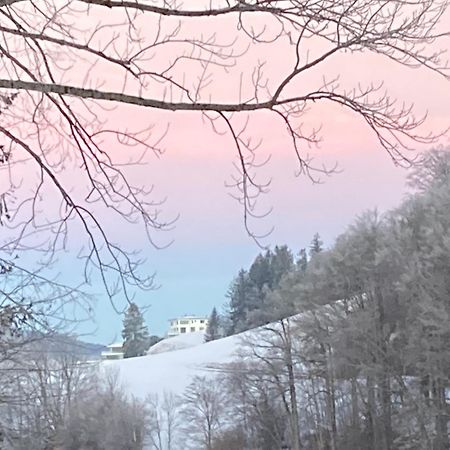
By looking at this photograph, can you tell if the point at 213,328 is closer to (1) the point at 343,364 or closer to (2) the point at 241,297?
(2) the point at 241,297

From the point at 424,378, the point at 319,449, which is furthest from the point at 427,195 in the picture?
the point at 319,449

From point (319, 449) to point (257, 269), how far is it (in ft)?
41.9

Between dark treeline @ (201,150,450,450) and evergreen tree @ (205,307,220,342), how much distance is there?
20.9m

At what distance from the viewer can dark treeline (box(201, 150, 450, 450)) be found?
16375 millimetres

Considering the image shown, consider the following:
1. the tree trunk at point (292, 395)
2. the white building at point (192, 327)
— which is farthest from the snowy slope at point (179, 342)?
the tree trunk at point (292, 395)

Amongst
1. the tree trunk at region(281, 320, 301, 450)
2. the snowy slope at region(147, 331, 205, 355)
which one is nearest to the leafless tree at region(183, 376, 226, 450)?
the tree trunk at region(281, 320, 301, 450)

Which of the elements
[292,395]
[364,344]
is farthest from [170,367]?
[364,344]

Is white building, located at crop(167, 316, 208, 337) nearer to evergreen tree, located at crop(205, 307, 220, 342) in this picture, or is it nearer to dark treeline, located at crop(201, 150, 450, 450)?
evergreen tree, located at crop(205, 307, 220, 342)

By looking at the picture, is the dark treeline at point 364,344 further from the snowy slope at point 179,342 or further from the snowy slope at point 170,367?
the snowy slope at point 179,342

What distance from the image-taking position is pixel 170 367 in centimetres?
3669

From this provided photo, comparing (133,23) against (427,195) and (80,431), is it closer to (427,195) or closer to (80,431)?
(427,195)

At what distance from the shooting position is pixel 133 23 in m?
2.99

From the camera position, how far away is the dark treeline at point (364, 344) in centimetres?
1638

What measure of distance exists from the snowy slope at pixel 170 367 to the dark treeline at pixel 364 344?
7161 mm
